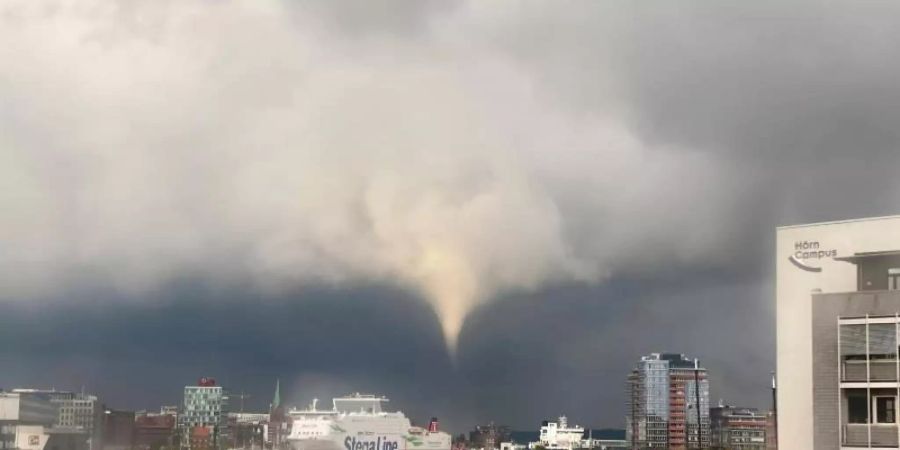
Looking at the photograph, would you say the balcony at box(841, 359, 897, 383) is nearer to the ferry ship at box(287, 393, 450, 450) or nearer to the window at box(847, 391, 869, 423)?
the window at box(847, 391, 869, 423)

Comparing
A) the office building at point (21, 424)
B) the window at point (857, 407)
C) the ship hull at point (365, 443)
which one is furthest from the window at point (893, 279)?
the office building at point (21, 424)

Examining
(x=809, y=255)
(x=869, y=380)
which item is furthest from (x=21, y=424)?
(x=869, y=380)

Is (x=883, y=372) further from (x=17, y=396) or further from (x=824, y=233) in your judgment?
(x=17, y=396)

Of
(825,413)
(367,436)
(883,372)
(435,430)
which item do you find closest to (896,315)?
(883,372)

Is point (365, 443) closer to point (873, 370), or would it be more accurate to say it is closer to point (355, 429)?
point (355, 429)

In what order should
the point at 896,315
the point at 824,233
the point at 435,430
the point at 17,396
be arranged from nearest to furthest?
the point at 896,315 → the point at 824,233 → the point at 17,396 → the point at 435,430

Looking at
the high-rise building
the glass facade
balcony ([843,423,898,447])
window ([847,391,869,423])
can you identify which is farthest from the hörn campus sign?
balcony ([843,423,898,447])
